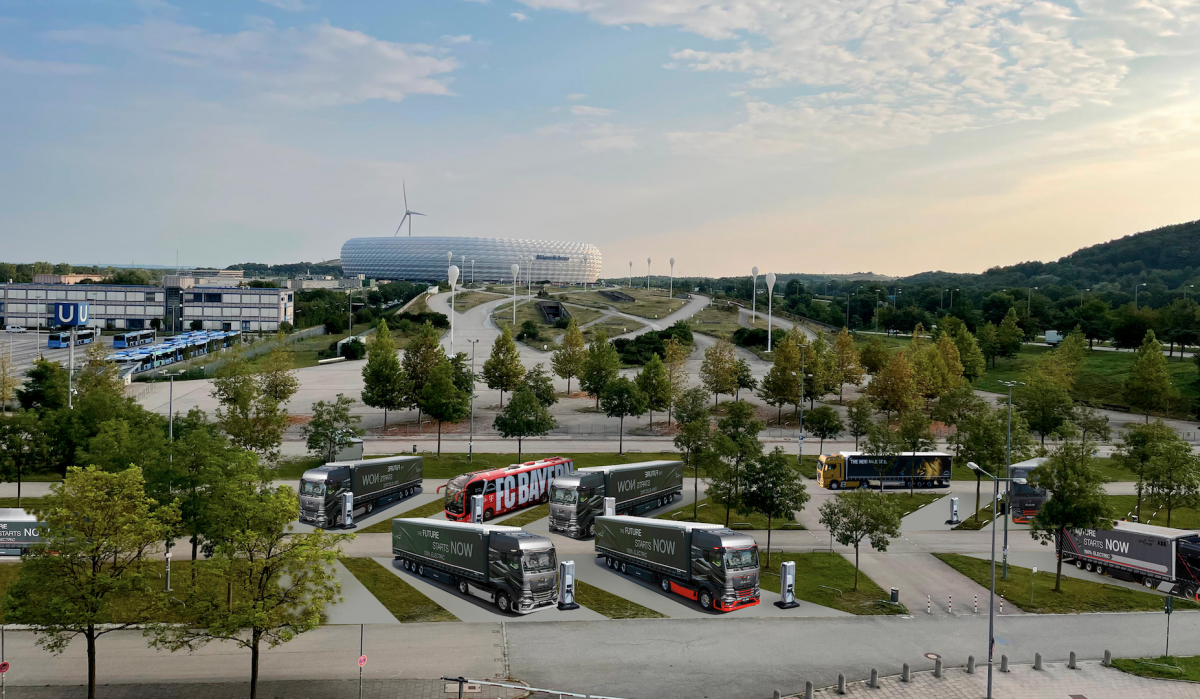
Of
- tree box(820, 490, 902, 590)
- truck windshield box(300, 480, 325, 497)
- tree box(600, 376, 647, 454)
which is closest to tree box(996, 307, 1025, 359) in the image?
tree box(600, 376, 647, 454)

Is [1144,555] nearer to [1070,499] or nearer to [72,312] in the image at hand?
[1070,499]

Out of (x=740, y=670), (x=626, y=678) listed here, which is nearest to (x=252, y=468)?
(x=626, y=678)

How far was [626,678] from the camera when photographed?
865 inches

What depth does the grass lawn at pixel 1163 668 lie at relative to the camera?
2314 centimetres

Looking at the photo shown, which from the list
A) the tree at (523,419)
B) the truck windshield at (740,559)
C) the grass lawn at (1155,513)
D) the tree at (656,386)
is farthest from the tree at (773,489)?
the tree at (656,386)

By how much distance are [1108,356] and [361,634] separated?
95.4 meters

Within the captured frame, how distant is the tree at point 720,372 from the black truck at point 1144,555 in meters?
33.2

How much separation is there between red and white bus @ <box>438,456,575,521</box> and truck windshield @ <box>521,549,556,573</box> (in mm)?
9087

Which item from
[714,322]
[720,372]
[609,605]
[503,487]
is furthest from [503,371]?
[714,322]

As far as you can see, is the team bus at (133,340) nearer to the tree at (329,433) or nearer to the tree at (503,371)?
the tree at (503,371)

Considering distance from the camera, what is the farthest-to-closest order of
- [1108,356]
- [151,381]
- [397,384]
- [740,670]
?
[1108,356] < [151,381] < [397,384] < [740,670]

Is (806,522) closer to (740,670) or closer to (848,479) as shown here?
(848,479)

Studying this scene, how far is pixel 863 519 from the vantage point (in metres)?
30.5

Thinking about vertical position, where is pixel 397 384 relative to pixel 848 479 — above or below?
above
